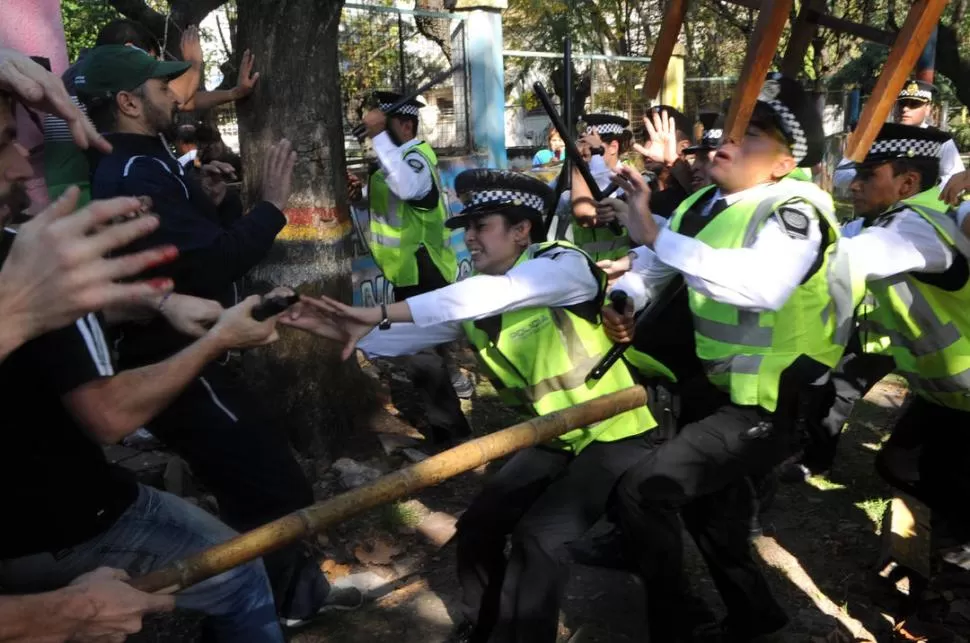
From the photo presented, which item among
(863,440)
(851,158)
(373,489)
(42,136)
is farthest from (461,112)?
(373,489)

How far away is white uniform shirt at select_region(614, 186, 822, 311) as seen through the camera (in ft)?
9.29

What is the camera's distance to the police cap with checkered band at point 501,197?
325 centimetres

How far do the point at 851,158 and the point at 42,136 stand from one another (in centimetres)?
318

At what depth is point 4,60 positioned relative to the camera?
202 centimetres

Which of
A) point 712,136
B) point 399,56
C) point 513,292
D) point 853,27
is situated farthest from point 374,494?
point 399,56

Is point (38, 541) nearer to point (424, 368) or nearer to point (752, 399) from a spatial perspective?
point (752, 399)

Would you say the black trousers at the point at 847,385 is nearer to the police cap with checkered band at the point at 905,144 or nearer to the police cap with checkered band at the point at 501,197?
the police cap with checkered band at the point at 905,144

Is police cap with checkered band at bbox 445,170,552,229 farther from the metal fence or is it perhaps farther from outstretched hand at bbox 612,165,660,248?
the metal fence

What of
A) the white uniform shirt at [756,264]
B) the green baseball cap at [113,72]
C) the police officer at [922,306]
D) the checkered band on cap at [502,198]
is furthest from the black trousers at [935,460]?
the green baseball cap at [113,72]

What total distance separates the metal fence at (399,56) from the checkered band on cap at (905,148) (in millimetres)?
4546

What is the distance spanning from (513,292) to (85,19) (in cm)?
1245

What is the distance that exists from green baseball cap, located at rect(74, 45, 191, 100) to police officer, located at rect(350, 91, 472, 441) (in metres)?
2.34

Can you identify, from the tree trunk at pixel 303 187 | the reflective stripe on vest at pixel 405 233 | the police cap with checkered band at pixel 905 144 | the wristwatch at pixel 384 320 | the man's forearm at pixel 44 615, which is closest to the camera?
the man's forearm at pixel 44 615

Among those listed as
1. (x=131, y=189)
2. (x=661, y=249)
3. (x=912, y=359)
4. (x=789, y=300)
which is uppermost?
(x=131, y=189)
